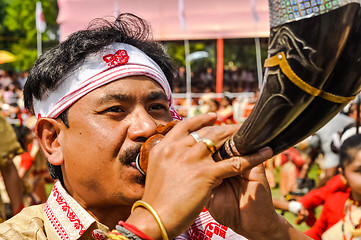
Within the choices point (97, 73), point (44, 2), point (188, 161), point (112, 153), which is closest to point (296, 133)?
point (188, 161)

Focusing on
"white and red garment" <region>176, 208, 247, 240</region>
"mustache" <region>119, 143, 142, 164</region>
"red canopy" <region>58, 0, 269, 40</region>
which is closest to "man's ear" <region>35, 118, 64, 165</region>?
"mustache" <region>119, 143, 142, 164</region>

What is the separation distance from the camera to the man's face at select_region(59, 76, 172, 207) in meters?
1.70

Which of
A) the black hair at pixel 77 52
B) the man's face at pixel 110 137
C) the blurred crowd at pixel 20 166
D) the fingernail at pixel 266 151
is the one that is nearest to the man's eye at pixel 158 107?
the man's face at pixel 110 137

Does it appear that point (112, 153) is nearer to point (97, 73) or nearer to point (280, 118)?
point (97, 73)

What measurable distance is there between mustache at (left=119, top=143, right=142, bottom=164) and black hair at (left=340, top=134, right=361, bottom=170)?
116 inches

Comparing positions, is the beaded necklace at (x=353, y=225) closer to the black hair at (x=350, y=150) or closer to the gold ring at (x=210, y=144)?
the black hair at (x=350, y=150)

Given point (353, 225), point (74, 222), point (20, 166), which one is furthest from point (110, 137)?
point (20, 166)

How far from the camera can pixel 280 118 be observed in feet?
3.80

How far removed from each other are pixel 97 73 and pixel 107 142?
32 centimetres

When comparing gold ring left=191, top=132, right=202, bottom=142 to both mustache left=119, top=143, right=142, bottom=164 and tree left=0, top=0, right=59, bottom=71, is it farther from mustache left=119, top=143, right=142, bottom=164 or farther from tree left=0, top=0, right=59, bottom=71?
tree left=0, top=0, right=59, bottom=71

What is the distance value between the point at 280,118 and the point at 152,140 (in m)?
0.55

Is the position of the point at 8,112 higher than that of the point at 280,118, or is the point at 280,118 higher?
the point at 280,118

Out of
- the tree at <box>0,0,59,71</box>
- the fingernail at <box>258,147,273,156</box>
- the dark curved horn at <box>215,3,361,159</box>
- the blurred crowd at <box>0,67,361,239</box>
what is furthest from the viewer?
the tree at <box>0,0,59,71</box>

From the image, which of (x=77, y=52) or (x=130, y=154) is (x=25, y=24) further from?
(x=130, y=154)
